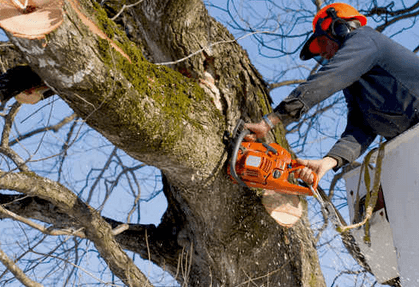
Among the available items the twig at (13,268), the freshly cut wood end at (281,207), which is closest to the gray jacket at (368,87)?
the freshly cut wood end at (281,207)

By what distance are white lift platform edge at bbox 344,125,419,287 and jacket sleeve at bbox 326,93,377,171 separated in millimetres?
170

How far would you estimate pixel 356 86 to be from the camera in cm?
296

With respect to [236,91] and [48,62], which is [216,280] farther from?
[48,62]

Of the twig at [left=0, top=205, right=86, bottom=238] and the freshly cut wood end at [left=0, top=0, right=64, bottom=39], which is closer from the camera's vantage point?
the freshly cut wood end at [left=0, top=0, right=64, bottom=39]

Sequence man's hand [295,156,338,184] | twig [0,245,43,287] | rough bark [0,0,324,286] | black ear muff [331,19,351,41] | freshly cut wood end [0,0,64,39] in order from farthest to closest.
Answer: black ear muff [331,19,351,41], man's hand [295,156,338,184], twig [0,245,43,287], rough bark [0,0,324,286], freshly cut wood end [0,0,64,39]

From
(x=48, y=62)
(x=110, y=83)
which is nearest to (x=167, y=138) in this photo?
(x=110, y=83)

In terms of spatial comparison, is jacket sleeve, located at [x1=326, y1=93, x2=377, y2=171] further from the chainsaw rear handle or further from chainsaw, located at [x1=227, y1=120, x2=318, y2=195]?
the chainsaw rear handle

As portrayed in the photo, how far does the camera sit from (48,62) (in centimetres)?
193

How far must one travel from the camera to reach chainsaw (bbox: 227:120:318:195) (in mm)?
2660

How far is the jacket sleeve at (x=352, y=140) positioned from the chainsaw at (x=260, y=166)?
30cm

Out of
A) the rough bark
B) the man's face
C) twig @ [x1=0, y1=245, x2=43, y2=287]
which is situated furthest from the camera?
the man's face

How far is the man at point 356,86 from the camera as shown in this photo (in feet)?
8.62

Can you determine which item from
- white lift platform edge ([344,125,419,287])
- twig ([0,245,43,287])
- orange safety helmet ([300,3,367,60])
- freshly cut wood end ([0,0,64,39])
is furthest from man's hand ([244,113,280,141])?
twig ([0,245,43,287])

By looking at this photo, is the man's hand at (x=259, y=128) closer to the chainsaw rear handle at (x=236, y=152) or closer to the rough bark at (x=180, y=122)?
the chainsaw rear handle at (x=236, y=152)
